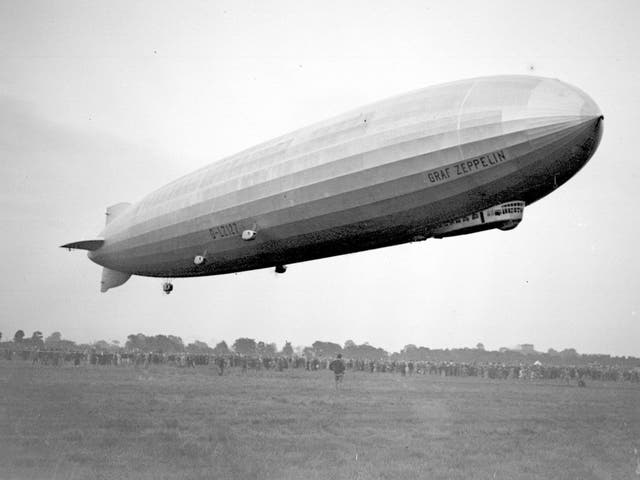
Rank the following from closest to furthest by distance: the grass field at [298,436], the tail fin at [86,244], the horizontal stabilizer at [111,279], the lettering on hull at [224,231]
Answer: the grass field at [298,436]
the lettering on hull at [224,231]
the tail fin at [86,244]
the horizontal stabilizer at [111,279]

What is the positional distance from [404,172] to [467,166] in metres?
1.20

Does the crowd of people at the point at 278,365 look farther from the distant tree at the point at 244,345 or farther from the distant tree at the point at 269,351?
the distant tree at the point at 244,345

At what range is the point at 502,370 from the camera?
41.9m

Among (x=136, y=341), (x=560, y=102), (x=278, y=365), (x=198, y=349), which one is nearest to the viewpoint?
(x=560, y=102)

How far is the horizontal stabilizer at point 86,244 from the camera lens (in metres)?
21.9

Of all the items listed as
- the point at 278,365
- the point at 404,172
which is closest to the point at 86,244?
the point at 404,172

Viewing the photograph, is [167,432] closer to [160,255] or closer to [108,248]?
[160,255]

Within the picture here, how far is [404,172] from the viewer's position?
36.5ft

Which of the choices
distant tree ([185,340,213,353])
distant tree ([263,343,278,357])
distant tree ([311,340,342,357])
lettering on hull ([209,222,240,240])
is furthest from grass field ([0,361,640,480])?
distant tree ([311,340,342,357])

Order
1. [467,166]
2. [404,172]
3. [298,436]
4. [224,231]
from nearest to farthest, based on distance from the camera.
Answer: [467,166]
[404,172]
[298,436]
[224,231]

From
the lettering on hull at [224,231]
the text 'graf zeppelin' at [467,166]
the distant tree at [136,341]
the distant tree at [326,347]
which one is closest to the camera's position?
the text 'graf zeppelin' at [467,166]

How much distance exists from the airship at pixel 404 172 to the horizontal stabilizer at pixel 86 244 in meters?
7.85

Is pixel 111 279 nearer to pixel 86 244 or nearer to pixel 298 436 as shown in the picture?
pixel 86 244

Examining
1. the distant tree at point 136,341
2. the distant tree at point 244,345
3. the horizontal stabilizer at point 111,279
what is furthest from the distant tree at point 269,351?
the horizontal stabilizer at point 111,279
